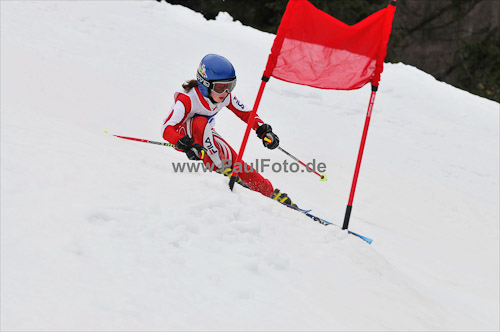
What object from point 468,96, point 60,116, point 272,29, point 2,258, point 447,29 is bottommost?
point 2,258

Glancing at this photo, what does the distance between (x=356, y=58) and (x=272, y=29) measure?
15.4 m

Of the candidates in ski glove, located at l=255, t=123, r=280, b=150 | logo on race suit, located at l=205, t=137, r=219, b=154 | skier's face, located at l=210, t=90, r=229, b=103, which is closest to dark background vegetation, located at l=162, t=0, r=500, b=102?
ski glove, located at l=255, t=123, r=280, b=150

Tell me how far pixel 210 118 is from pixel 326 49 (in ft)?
5.14

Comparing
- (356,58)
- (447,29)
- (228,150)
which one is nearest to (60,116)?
(228,150)

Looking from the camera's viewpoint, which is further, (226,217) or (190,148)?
(190,148)

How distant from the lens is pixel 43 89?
877 cm

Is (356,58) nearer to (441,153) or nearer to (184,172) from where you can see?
(184,172)

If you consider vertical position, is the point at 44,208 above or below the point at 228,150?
below

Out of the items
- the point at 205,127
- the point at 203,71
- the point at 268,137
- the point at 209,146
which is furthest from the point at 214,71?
the point at 268,137

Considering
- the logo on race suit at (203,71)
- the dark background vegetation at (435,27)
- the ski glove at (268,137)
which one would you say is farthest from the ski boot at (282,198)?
the dark background vegetation at (435,27)

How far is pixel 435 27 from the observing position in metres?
24.3

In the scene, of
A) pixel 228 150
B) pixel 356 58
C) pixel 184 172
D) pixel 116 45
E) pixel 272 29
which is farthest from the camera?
pixel 272 29

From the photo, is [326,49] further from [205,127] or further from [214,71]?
[205,127]

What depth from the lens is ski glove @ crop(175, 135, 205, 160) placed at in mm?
4824
